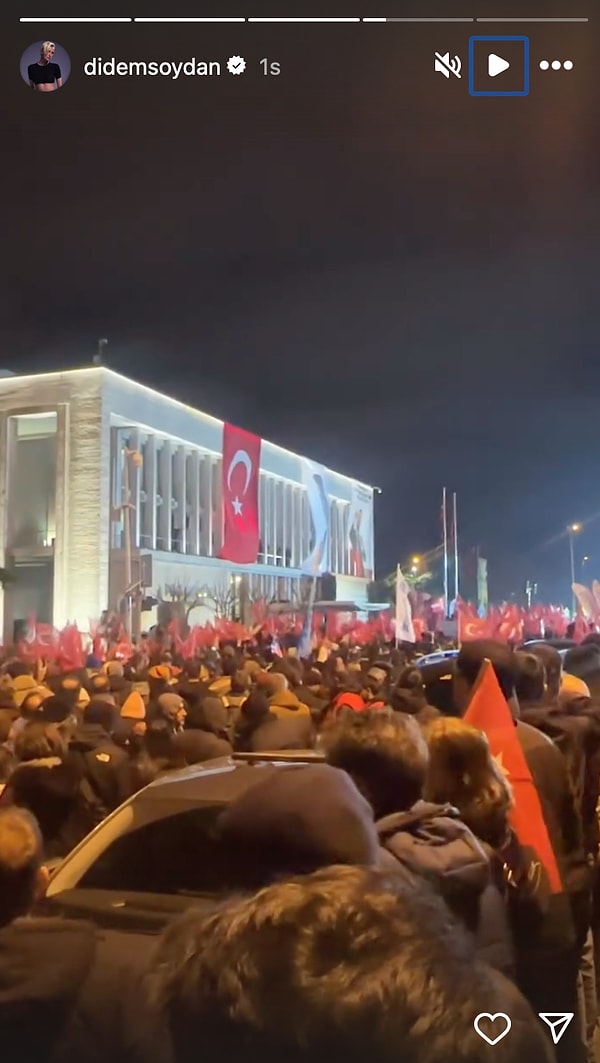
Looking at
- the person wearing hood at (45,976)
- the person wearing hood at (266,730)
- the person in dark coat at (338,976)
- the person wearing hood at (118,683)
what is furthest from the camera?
the person wearing hood at (118,683)

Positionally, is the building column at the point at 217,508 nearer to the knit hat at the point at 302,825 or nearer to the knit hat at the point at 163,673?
the knit hat at the point at 163,673

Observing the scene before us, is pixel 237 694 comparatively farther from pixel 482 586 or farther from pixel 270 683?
pixel 482 586

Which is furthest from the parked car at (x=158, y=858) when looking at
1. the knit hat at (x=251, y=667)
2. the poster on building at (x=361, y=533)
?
the poster on building at (x=361, y=533)

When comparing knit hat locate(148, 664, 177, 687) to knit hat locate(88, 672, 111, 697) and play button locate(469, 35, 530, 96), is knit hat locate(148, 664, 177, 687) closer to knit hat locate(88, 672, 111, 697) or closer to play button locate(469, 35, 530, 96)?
knit hat locate(88, 672, 111, 697)

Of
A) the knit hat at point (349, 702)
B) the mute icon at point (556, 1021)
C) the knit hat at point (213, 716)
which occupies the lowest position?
the mute icon at point (556, 1021)

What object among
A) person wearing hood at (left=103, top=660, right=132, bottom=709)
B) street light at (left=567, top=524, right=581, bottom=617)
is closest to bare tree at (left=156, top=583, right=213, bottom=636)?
person wearing hood at (left=103, top=660, right=132, bottom=709)

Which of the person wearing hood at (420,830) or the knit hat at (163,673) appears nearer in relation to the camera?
the person wearing hood at (420,830)

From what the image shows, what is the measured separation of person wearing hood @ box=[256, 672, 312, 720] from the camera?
1.47m

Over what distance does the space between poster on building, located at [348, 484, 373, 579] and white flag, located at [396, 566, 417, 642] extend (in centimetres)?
5

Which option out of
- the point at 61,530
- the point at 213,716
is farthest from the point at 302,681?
the point at 61,530

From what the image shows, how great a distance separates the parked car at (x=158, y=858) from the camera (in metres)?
1.18

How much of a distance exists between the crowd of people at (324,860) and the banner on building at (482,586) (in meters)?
0.09

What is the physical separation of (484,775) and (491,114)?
103 cm

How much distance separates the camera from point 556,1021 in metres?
1.20
